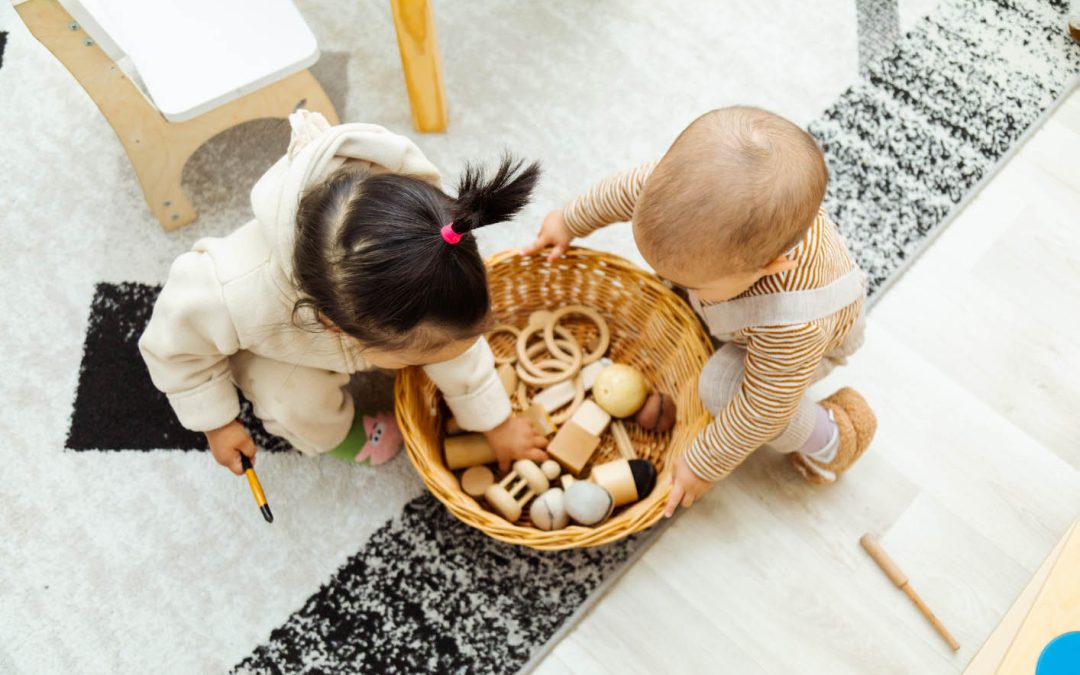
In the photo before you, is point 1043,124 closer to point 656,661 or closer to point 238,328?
point 656,661

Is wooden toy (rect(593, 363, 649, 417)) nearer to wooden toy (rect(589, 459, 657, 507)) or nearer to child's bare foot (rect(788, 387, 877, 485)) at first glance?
wooden toy (rect(589, 459, 657, 507))

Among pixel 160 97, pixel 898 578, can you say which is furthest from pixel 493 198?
pixel 898 578

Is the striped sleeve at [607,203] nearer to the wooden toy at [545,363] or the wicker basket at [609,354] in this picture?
the wicker basket at [609,354]

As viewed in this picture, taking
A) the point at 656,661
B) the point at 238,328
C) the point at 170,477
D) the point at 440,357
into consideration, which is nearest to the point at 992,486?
the point at 656,661

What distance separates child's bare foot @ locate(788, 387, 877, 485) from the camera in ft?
3.19

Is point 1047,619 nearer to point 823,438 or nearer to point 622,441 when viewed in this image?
point 823,438

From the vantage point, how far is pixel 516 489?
95 cm

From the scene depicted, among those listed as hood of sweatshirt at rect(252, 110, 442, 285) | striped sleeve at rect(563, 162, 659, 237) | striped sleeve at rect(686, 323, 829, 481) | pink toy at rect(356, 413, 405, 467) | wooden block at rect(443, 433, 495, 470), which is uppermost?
hood of sweatshirt at rect(252, 110, 442, 285)

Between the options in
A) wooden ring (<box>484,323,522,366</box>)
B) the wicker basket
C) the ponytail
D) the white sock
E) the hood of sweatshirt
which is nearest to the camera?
the ponytail

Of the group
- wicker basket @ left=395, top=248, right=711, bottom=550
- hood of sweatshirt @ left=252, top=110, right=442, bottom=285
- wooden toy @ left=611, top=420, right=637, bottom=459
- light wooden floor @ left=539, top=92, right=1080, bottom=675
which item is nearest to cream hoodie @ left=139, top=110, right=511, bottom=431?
hood of sweatshirt @ left=252, top=110, right=442, bottom=285

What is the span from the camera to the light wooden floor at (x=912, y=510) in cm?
97

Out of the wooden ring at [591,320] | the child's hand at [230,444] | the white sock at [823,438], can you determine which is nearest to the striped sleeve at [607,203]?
the wooden ring at [591,320]

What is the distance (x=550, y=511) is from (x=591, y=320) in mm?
280

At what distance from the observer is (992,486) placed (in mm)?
1038
